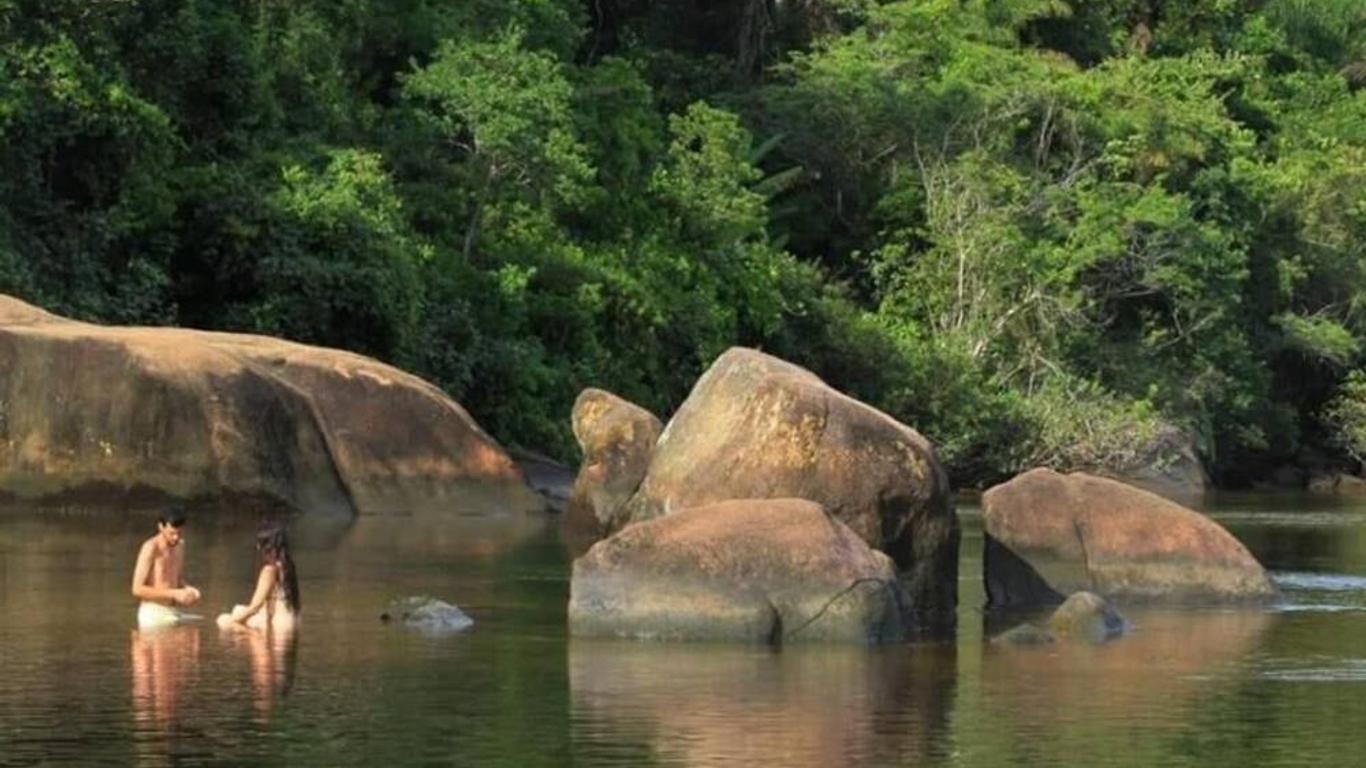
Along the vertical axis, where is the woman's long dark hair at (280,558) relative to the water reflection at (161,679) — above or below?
above

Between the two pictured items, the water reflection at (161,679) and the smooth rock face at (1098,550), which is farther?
the smooth rock face at (1098,550)

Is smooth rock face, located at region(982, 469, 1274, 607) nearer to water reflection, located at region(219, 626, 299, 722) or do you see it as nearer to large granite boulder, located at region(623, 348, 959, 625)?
large granite boulder, located at region(623, 348, 959, 625)

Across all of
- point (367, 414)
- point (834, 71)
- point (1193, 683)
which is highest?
point (834, 71)

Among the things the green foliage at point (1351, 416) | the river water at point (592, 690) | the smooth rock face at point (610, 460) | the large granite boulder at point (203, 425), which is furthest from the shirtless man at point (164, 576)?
the green foliage at point (1351, 416)

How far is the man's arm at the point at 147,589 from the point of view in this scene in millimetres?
20250

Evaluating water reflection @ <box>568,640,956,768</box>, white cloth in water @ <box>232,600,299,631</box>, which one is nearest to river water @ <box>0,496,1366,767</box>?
water reflection @ <box>568,640,956,768</box>

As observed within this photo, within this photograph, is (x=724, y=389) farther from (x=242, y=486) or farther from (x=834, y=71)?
(x=834, y=71)

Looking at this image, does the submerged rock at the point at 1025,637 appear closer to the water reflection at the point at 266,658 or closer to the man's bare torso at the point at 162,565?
the water reflection at the point at 266,658

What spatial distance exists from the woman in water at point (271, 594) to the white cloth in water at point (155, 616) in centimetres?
35

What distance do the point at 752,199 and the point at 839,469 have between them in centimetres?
2471

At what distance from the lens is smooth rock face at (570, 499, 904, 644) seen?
19.6 metres

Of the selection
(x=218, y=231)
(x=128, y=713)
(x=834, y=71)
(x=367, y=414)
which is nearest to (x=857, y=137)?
(x=834, y=71)

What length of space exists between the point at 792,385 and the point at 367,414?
1027 centimetres

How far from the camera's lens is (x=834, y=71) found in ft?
Answer: 177
